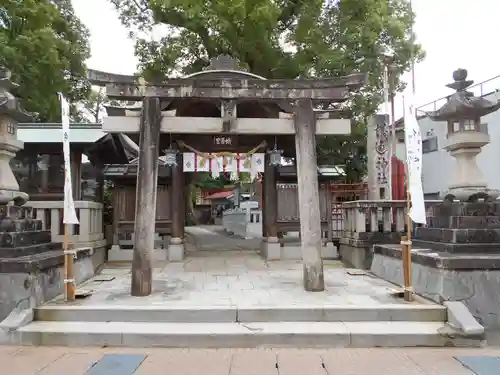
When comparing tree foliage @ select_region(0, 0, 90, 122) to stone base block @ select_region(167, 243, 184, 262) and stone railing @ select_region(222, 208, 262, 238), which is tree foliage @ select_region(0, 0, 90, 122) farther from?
stone railing @ select_region(222, 208, 262, 238)

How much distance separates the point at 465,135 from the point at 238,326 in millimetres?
5398

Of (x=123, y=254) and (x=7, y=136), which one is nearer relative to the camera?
(x=7, y=136)

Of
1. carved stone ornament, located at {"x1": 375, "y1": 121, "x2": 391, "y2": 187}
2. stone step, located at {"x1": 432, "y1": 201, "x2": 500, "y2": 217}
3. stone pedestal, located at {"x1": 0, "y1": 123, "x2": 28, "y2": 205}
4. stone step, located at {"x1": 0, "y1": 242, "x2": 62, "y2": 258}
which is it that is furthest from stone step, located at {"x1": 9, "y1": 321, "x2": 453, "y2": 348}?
carved stone ornament, located at {"x1": 375, "y1": 121, "x2": 391, "y2": 187}

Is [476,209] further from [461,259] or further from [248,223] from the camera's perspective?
[248,223]

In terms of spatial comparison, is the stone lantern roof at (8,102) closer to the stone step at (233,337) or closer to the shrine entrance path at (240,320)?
the shrine entrance path at (240,320)

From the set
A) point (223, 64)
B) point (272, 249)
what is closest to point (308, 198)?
point (272, 249)

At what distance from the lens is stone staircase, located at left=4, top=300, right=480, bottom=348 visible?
5.97 meters

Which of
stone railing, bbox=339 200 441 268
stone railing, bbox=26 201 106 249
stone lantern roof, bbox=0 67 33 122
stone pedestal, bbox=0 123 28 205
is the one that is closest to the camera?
stone lantern roof, bbox=0 67 33 122

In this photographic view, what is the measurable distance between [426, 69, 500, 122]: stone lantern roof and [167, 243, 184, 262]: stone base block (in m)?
7.51

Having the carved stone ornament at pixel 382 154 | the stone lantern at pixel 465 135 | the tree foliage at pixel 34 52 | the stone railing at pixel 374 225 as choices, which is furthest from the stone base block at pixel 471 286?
the tree foliage at pixel 34 52

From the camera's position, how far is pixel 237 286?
858 cm

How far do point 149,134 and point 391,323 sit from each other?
5.29 meters

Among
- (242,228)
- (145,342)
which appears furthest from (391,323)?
(242,228)

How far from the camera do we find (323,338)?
597cm
